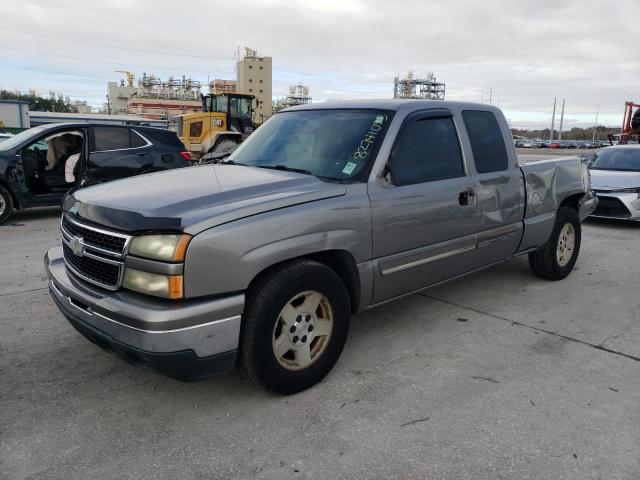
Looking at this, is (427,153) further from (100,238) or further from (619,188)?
(619,188)

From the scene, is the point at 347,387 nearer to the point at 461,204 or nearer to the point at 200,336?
the point at 200,336

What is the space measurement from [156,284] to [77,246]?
77 centimetres

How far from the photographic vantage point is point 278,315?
2.81 meters

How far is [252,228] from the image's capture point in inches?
105

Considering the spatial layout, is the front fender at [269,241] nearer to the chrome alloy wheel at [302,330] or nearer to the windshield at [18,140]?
the chrome alloy wheel at [302,330]

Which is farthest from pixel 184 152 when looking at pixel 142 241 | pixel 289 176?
pixel 142 241

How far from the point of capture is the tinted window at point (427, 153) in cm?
355

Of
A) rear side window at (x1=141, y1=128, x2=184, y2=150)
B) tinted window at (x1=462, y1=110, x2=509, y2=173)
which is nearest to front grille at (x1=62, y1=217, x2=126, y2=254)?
tinted window at (x1=462, y1=110, x2=509, y2=173)

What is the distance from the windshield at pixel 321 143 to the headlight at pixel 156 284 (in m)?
1.32

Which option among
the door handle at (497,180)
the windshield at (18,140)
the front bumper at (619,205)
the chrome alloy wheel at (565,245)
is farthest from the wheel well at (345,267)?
the windshield at (18,140)

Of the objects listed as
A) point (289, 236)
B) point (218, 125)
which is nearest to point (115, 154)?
point (289, 236)

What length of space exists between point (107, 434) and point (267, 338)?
0.97 metres

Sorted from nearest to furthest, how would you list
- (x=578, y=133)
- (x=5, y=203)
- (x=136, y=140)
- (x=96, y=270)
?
(x=96, y=270)
(x=5, y=203)
(x=136, y=140)
(x=578, y=133)

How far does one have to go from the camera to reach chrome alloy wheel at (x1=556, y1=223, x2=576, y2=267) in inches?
214
